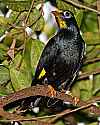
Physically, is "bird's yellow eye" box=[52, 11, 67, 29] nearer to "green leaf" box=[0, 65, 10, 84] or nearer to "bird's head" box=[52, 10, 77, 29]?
"bird's head" box=[52, 10, 77, 29]

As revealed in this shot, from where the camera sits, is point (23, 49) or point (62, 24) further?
point (62, 24)

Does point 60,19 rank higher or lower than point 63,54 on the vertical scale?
higher

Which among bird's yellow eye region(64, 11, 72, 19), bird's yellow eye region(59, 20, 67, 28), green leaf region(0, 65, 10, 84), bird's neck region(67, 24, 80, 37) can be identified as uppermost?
bird's yellow eye region(64, 11, 72, 19)

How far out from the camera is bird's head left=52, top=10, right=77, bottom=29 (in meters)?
1.51

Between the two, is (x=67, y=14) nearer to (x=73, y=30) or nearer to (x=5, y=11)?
(x=73, y=30)

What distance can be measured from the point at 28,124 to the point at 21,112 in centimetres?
7

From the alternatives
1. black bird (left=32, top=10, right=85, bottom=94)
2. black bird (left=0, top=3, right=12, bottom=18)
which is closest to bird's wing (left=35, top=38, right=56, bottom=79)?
black bird (left=32, top=10, right=85, bottom=94)

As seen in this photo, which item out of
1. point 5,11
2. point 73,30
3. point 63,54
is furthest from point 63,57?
point 5,11

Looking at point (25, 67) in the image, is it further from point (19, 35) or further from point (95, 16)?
point (95, 16)

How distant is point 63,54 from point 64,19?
0.38ft

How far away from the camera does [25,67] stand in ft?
4.73

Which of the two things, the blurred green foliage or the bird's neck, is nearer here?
the blurred green foliage

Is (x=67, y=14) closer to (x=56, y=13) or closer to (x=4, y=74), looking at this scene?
(x=56, y=13)

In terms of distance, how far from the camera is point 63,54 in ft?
5.06
